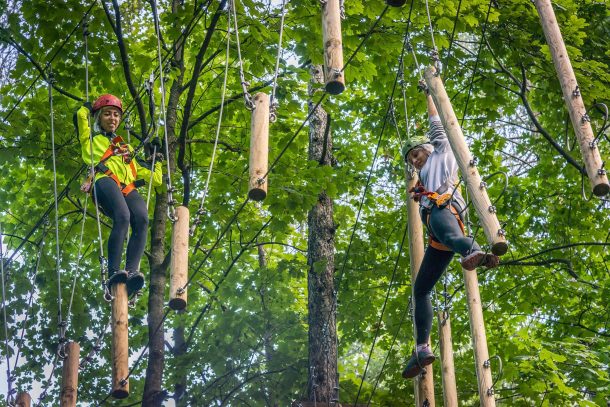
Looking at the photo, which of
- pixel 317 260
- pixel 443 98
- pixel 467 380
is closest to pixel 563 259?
pixel 467 380

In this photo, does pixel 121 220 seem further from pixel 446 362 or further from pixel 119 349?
pixel 446 362

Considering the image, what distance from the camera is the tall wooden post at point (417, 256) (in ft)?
21.3

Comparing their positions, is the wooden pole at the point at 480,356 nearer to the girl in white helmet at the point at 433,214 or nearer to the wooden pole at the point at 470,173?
the girl in white helmet at the point at 433,214

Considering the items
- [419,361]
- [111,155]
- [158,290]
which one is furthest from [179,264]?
[158,290]

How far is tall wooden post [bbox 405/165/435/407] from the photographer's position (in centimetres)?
648

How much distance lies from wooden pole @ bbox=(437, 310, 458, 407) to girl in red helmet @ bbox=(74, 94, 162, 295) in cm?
206

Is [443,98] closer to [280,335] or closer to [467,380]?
[467,380]

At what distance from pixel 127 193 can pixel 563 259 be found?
19.0ft

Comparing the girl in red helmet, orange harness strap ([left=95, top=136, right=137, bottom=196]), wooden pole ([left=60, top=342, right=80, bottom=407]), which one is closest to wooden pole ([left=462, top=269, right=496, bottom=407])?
the girl in red helmet

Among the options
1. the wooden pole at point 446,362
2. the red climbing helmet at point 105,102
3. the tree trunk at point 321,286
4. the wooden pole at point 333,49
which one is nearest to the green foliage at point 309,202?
the tree trunk at point 321,286

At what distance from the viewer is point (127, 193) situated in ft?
22.1

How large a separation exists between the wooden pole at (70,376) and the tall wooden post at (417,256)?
230 cm

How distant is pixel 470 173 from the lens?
5.16 m

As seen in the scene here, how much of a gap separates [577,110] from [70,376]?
12.2ft
